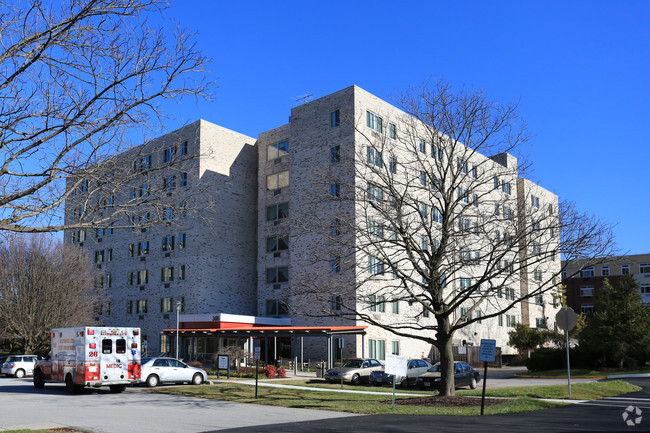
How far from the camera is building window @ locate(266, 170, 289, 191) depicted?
55.2 meters

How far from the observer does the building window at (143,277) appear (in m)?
60.2

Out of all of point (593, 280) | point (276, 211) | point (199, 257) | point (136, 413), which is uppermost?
point (276, 211)

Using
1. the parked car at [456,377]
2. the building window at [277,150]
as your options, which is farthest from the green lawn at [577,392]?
the building window at [277,150]

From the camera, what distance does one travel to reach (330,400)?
22.8 m

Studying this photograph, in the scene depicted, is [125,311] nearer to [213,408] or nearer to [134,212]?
[213,408]

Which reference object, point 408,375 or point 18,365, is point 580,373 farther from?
point 18,365

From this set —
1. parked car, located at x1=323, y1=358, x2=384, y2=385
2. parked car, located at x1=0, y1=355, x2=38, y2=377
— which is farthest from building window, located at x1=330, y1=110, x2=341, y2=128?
parked car, located at x1=0, y1=355, x2=38, y2=377

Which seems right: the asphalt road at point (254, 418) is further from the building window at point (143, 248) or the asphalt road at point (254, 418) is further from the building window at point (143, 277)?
the building window at point (143, 248)

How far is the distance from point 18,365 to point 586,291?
76.3m

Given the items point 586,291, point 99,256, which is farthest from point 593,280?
point 99,256

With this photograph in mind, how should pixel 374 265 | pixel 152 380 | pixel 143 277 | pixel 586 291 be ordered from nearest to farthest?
pixel 374 265
pixel 152 380
pixel 143 277
pixel 586 291

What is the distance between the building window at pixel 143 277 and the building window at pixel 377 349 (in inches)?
973

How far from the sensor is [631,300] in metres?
42.3

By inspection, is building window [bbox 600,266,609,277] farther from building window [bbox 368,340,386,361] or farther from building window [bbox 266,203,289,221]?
building window [bbox 266,203,289,221]
